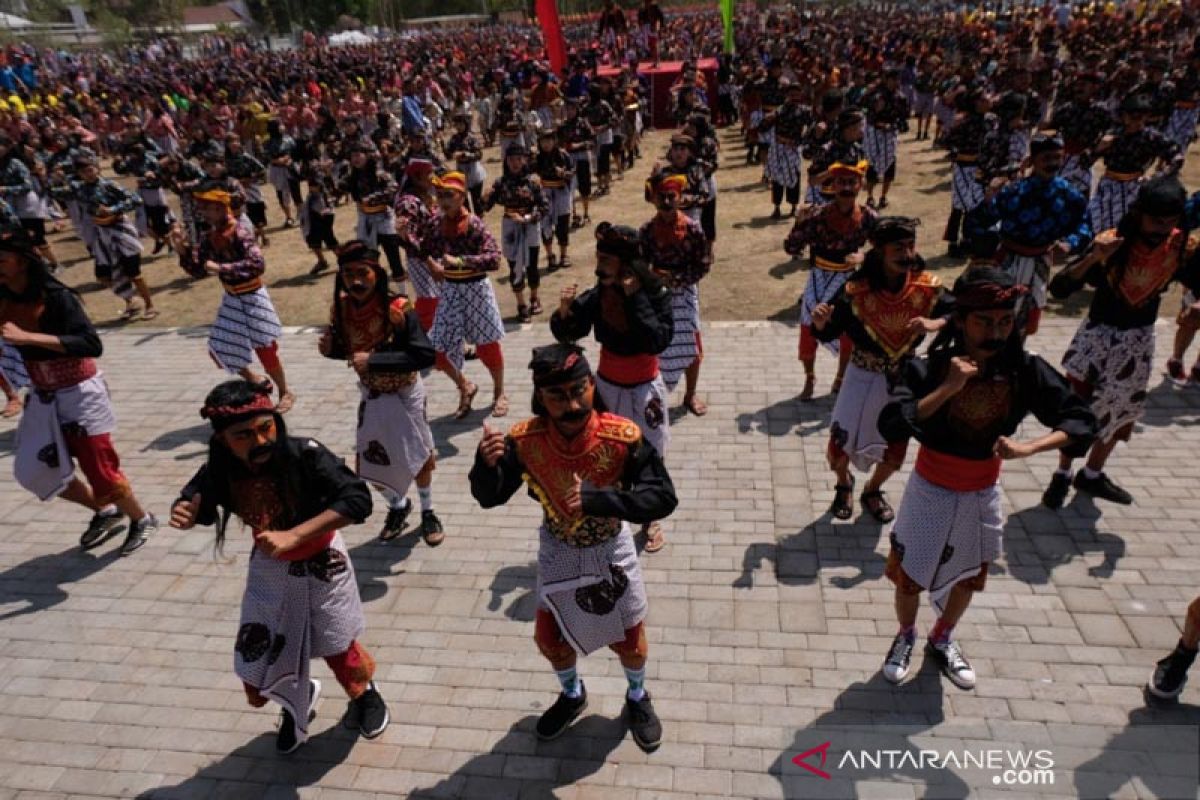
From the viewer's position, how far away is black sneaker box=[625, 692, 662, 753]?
4082mm

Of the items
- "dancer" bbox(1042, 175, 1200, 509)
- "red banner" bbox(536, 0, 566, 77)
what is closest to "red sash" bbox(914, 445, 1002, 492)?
"dancer" bbox(1042, 175, 1200, 509)

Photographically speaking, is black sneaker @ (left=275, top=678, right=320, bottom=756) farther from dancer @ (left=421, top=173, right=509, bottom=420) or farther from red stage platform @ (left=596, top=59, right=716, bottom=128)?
red stage platform @ (left=596, top=59, right=716, bottom=128)

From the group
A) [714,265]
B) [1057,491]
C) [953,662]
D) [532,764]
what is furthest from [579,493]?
[714,265]

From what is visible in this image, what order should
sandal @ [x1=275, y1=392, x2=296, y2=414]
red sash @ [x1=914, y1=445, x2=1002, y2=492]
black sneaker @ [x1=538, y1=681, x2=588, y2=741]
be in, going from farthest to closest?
sandal @ [x1=275, y1=392, x2=296, y2=414], black sneaker @ [x1=538, y1=681, x2=588, y2=741], red sash @ [x1=914, y1=445, x2=1002, y2=492]

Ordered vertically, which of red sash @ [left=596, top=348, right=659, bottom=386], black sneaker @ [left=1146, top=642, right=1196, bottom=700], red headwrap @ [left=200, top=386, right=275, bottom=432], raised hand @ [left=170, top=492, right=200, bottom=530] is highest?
red headwrap @ [left=200, top=386, right=275, bottom=432]

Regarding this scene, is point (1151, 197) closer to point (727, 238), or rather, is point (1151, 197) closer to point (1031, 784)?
point (1031, 784)

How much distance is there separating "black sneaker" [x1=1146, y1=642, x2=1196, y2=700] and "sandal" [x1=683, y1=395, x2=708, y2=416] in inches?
173

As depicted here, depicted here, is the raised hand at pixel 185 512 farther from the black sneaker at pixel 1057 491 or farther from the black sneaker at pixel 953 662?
the black sneaker at pixel 1057 491

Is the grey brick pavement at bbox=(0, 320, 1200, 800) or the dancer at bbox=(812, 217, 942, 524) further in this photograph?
the dancer at bbox=(812, 217, 942, 524)

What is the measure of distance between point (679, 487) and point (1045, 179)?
4372mm

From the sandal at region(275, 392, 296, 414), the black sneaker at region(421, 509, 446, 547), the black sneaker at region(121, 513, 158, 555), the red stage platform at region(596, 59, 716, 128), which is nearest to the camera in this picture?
the black sneaker at region(421, 509, 446, 547)

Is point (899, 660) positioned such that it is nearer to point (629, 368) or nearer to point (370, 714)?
point (629, 368)

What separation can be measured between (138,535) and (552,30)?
56.4 ft

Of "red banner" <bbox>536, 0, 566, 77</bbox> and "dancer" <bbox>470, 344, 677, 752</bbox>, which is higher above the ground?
"red banner" <bbox>536, 0, 566, 77</bbox>
